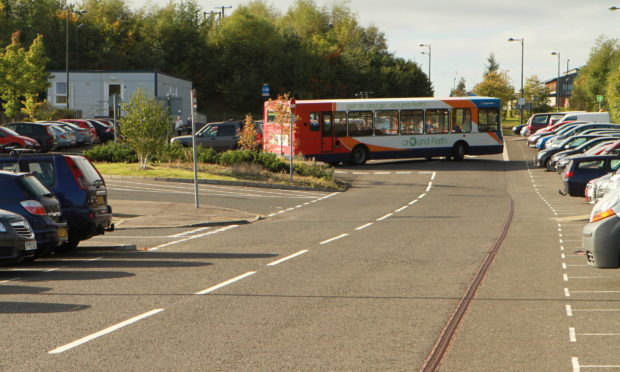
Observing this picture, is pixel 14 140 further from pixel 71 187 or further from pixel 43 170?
pixel 71 187

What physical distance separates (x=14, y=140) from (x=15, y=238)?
2999 centimetres

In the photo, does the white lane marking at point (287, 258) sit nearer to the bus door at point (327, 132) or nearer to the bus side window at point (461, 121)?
the bus door at point (327, 132)

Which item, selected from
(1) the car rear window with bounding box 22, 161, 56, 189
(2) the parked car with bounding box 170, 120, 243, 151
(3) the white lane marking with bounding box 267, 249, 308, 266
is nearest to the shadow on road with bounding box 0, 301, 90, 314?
(3) the white lane marking with bounding box 267, 249, 308, 266

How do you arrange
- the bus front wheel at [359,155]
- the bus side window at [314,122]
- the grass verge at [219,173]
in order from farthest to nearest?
the bus front wheel at [359,155] → the bus side window at [314,122] → the grass verge at [219,173]

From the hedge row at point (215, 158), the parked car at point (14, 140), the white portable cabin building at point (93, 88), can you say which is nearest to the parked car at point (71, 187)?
the hedge row at point (215, 158)

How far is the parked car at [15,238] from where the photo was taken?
12742 mm

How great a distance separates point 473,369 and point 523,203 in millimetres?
21685

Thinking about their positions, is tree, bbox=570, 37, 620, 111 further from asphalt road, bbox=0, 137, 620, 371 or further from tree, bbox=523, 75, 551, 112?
asphalt road, bbox=0, 137, 620, 371

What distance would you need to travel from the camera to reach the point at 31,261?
1498 cm

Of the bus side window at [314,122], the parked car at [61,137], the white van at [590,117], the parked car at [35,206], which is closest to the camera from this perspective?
the parked car at [35,206]

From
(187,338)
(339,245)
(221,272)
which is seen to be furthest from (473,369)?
(339,245)

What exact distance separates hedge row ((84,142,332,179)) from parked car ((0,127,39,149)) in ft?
11.2

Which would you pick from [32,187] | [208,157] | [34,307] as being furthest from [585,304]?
[208,157]

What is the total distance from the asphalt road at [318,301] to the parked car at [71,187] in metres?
0.55
